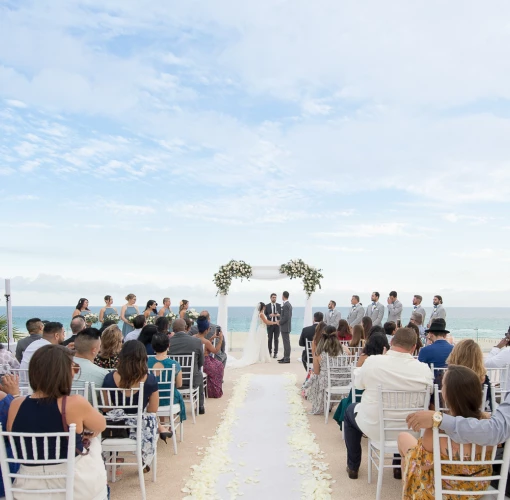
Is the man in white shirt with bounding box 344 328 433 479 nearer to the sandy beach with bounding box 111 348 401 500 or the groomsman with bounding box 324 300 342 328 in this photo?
the sandy beach with bounding box 111 348 401 500

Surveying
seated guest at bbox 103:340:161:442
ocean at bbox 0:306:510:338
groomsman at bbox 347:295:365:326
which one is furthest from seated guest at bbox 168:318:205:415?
ocean at bbox 0:306:510:338

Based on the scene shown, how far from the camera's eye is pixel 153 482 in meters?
4.44

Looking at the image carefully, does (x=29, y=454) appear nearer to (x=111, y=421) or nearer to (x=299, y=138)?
(x=111, y=421)

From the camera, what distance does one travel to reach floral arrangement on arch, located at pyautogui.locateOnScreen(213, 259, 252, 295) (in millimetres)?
13219

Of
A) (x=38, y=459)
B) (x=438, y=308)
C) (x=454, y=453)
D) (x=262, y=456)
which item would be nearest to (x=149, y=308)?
(x=262, y=456)

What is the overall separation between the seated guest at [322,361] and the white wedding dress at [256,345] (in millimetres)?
5532

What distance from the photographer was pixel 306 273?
13.2 metres

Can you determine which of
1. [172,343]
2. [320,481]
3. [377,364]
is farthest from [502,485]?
[172,343]

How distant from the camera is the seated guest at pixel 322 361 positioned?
6.79 meters

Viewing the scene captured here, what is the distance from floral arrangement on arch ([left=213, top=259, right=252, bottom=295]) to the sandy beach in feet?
19.6

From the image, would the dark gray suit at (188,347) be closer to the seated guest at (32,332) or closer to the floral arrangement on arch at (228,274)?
the seated guest at (32,332)

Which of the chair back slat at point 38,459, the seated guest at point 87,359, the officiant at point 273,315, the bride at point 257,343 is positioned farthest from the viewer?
the officiant at point 273,315

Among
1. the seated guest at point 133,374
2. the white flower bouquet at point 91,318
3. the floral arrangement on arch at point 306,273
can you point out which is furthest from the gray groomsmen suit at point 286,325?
the seated guest at point 133,374

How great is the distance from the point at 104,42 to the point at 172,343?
6705 mm
